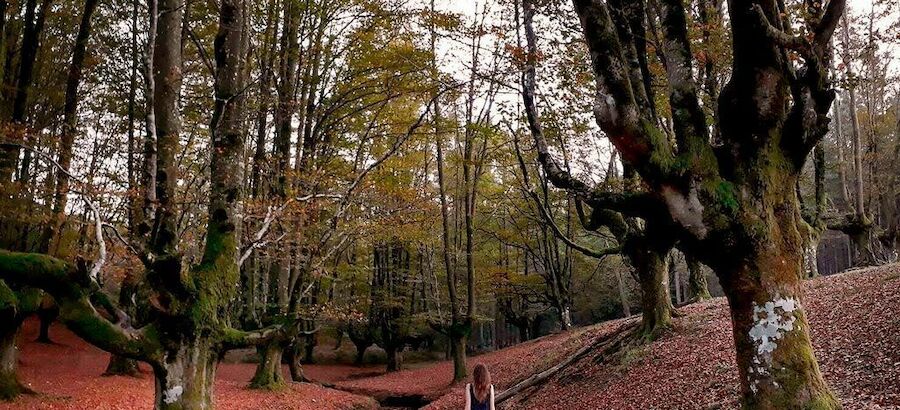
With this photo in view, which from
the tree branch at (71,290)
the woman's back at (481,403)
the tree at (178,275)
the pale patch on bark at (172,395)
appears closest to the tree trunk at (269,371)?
the tree at (178,275)

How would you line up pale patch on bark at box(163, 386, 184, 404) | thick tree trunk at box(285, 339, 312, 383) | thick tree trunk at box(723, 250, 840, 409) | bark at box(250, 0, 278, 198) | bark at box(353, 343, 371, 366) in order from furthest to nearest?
bark at box(353, 343, 371, 366) → thick tree trunk at box(285, 339, 312, 383) → bark at box(250, 0, 278, 198) → pale patch on bark at box(163, 386, 184, 404) → thick tree trunk at box(723, 250, 840, 409)

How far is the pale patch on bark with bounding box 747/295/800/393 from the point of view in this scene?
14.3 feet

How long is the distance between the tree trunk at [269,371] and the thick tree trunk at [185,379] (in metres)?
8.97

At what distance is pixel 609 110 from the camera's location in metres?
4.79

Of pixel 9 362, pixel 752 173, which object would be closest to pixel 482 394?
pixel 752 173

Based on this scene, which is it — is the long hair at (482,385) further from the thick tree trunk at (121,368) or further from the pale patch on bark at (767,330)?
the thick tree trunk at (121,368)

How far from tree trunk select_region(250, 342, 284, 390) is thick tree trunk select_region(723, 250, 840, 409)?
13336 mm

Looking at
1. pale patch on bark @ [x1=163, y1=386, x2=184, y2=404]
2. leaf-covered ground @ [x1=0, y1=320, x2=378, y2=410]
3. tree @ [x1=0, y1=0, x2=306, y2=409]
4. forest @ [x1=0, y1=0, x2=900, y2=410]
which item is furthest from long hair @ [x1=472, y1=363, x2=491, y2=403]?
leaf-covered ground @ [x1=0, y1=320, x2=378, y2=410]

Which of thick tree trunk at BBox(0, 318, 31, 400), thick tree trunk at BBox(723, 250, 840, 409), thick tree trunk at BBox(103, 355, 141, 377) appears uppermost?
thick tree trunk at BBox(723, 250, 840, 409)

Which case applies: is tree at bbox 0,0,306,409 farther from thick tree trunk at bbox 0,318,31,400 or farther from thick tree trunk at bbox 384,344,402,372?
thick tree trunk at bbox 384,344,402,372

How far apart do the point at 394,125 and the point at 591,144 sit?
288 inches

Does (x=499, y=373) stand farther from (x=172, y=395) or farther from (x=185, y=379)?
(x=172, y=395)

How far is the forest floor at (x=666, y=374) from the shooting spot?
22.5ft

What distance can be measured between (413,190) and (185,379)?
387 inches
